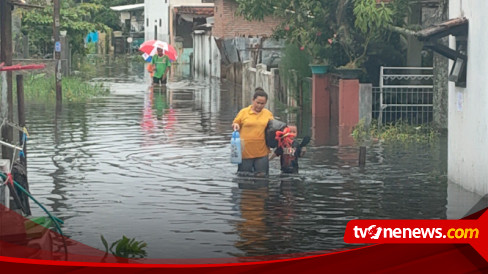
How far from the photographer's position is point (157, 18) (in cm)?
6281

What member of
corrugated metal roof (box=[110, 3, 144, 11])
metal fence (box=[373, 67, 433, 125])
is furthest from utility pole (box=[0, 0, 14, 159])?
corrugated metal roof (box=[110, 3, 144, 11])

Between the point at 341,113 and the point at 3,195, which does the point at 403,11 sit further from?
the point at 3,195

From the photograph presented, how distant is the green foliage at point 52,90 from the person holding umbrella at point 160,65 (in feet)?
7.93

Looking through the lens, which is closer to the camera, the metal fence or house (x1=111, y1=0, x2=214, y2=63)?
the metal fence

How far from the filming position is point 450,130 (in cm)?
1335

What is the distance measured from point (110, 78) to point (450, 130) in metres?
29.3

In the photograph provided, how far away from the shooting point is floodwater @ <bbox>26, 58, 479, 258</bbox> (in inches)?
373

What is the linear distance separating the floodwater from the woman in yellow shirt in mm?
257

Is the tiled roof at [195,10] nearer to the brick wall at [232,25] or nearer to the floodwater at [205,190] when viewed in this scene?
the brick wall at [232,25]

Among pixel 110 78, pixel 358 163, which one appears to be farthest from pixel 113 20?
pixel 358 163

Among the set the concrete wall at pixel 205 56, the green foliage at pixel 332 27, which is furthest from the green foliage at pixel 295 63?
the concrete wall at pixel 205 56

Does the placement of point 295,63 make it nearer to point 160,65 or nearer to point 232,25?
point 160,65

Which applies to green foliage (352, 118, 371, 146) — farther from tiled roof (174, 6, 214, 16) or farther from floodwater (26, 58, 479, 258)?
tiled roof (174, 6, 214, 16)

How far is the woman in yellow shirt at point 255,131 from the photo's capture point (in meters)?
13.1
